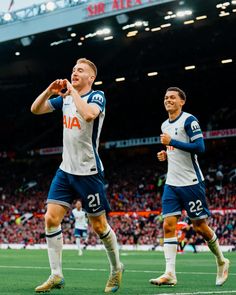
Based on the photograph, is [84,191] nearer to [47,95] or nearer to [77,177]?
[77,177]

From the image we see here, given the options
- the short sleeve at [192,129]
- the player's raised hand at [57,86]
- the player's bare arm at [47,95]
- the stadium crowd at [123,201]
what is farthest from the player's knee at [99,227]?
the stadium crowd at [123,201]

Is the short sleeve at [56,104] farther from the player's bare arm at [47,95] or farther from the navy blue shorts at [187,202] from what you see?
the navy blue shorts at [187,202]

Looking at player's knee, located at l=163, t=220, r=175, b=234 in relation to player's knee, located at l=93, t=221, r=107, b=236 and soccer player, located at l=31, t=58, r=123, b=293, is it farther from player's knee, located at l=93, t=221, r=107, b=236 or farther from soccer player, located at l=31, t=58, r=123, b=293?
player's knee, located at l=93, t=221, r=107, b=236

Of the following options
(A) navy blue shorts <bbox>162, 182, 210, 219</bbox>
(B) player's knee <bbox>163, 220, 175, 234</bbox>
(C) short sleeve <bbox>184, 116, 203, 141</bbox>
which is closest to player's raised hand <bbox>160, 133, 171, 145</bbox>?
(C) short sleeve <bbox>184, 116, 203, 141</bbox>

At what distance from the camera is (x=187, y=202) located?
9.09 meters

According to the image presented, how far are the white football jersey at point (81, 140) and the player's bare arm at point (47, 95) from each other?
0.22 m

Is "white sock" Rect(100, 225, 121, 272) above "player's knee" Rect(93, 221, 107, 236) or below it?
below

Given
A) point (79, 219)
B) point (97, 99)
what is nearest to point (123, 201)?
point (79, 219)

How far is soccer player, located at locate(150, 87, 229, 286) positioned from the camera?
29.8 feet

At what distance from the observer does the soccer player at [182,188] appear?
29.8 ft

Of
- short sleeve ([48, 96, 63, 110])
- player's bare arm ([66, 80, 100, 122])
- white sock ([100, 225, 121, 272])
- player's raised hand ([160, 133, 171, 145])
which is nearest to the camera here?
player's bare arm ([66, 80, 100, 122])

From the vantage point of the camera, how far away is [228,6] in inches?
1289

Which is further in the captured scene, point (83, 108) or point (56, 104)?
point (56, 104)

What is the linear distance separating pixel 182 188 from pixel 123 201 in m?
31.3
